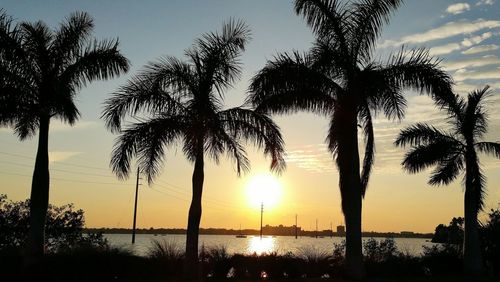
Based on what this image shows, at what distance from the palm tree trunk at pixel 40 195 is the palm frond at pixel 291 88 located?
6770 millimetres

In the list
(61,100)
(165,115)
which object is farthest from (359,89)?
(61,100)

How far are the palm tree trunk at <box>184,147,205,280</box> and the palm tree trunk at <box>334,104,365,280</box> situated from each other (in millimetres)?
4529

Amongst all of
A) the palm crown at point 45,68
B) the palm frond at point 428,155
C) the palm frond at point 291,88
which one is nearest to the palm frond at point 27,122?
the palm crown at point 45,68

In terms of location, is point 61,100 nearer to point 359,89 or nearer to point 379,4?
point 359,89

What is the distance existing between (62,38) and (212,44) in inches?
206

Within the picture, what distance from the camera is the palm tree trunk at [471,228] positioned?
22250 millimetres

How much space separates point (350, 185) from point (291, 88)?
11.9 feet

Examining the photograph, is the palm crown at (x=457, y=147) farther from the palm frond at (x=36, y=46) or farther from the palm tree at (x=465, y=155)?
the palm frond at (x=36, y=46)

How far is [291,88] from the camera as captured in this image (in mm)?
18406

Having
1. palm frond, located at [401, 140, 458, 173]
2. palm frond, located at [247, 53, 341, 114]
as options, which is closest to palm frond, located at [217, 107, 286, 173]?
palm frond, located at [247, 53, 341, 114]

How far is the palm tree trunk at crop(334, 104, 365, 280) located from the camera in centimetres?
1780

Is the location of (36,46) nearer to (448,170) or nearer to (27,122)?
(27,122)

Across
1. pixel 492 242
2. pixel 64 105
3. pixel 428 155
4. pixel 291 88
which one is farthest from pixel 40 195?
pixel 492 242

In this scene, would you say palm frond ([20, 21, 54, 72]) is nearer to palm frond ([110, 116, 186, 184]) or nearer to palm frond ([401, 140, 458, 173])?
palm frond ([110, 116, 186, 184])
